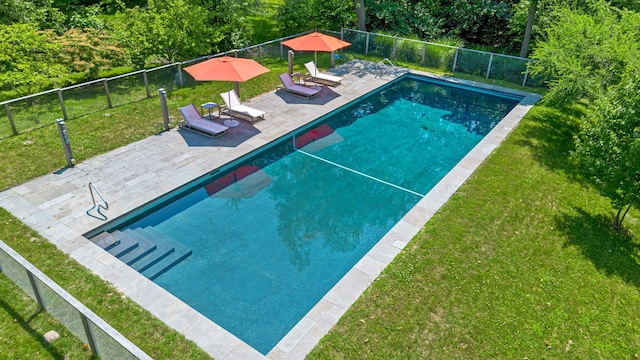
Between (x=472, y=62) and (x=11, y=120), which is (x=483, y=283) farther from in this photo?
(x=472, y=62)

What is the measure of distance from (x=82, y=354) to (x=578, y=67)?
53.9ft

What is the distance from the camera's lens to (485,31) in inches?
1101

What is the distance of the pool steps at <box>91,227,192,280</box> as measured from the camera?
33.8 ft

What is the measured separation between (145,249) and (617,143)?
11.7 meters

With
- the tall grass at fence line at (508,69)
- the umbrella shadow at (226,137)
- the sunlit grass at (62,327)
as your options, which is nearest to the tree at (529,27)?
the tall grass at fence line at (508,69)

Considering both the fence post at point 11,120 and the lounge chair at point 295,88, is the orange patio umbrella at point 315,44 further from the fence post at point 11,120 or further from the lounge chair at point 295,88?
the fence post at point 11,120

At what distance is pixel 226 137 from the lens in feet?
51.9

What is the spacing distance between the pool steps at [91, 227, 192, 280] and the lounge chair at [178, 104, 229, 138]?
5.24m

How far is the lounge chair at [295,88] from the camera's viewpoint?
19.4 m

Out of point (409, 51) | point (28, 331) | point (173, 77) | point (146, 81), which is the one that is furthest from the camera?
point (409, 51)

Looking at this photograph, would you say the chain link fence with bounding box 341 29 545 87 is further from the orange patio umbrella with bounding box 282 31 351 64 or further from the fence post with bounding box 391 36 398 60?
the orange patio umbrella with bounding box 282 31 351 64

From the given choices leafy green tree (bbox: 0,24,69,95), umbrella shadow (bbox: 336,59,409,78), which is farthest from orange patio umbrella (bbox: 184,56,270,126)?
umbrella shadow (bbox: 336,59,409,78)

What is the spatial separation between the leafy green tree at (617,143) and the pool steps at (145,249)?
34.4 feet

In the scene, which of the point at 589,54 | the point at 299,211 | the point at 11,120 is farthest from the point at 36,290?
the point at 589,54
